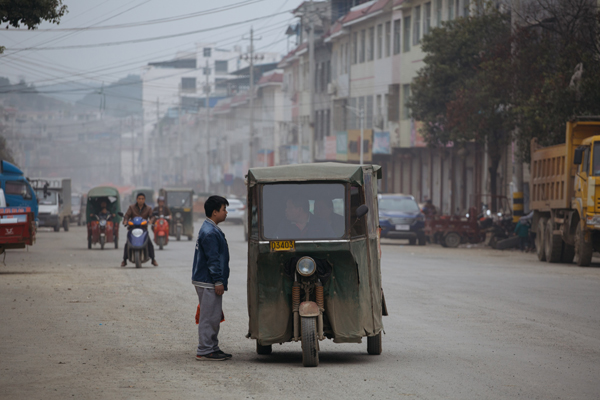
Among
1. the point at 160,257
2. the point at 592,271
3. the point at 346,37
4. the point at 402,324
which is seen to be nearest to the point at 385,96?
the point at 346,37

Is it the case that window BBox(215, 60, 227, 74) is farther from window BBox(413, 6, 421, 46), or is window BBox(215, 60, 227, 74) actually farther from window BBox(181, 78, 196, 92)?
window BBox(413, 6, 421, 46)

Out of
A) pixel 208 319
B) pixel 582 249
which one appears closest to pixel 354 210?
pixel 208 319

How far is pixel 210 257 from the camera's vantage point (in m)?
9.70

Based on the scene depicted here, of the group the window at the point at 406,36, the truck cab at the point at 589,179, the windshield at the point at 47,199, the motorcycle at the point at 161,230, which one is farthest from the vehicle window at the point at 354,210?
the window at the point at 406,36

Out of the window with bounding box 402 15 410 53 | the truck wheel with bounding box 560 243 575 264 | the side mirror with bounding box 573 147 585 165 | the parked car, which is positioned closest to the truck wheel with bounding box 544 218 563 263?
the truck wheel with bounding box 560 243 575 264

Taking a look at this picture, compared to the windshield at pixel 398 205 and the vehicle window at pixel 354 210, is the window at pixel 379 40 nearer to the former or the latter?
the windshield at pixel 398 205

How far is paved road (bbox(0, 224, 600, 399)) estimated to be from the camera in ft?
27.1

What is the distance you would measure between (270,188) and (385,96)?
50053mm

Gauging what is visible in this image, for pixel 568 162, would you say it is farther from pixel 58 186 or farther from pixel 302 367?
pixel 58 186

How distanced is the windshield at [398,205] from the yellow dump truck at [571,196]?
28.6ft

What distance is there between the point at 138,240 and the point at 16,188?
50.7 ft

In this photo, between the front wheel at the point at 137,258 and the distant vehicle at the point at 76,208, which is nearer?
the front wheel at the point at 137,258

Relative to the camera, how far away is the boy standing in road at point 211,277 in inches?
382

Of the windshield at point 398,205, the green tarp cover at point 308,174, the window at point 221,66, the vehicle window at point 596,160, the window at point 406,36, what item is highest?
the window at point 221,66
